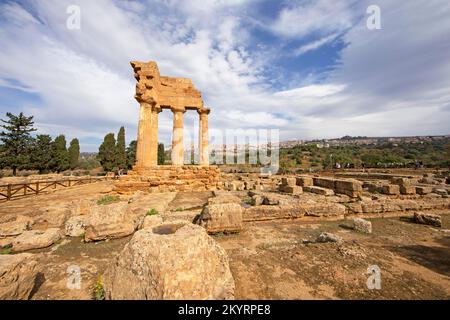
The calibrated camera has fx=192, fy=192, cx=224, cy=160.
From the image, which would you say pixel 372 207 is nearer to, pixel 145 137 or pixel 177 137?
pixel 177 137

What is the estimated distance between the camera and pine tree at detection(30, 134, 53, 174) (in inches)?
1157

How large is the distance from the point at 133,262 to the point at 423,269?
453cm

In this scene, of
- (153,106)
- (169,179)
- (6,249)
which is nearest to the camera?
(6,249)

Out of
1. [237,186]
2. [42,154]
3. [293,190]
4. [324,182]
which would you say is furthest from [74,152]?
[324,182]

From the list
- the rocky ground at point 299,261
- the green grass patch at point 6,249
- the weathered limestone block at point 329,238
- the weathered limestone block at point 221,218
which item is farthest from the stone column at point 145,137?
the weathered limestone block at point 329,238

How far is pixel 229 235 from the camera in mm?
4727

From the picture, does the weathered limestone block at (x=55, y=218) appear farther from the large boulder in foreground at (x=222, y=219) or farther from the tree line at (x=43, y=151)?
the tree line at (x=43, y=151)

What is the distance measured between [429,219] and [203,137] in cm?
1252

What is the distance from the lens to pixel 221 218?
475 centimetres
